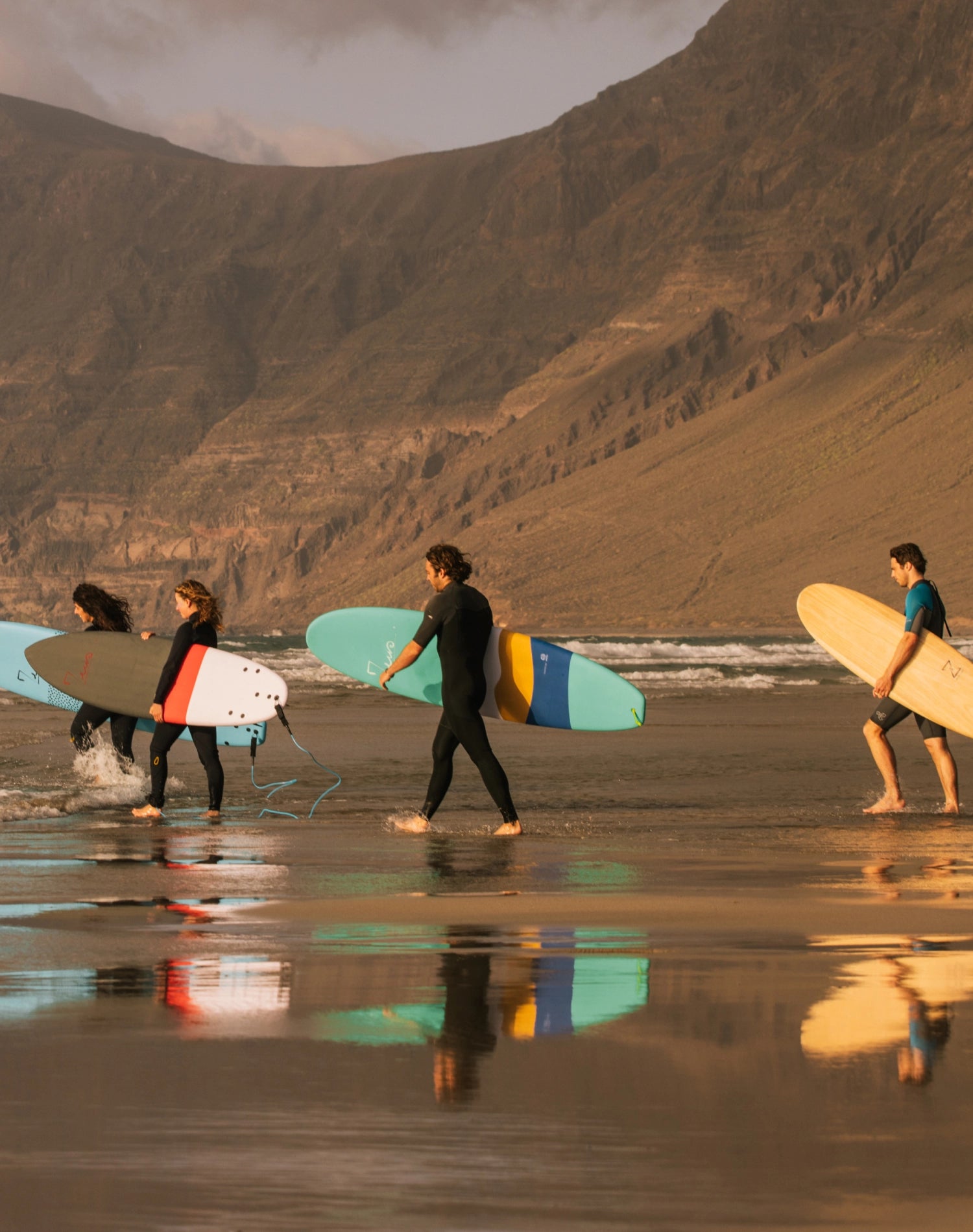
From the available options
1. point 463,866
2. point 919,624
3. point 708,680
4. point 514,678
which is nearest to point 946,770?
point 919,624

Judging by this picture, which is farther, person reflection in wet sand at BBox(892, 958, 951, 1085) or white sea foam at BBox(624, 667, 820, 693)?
white sea foam at BBox(624, 667, 820, 693)

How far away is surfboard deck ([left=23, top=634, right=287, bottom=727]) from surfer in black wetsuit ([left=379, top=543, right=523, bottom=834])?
1826 mm

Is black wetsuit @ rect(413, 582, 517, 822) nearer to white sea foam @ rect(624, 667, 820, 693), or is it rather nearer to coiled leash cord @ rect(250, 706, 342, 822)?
coiled leash cord @ rect(250, 706, 342, 822)

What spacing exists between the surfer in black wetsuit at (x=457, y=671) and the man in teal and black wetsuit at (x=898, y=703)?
2.55 m

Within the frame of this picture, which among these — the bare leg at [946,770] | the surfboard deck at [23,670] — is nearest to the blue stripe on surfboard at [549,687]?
the bare leg at [946,770]

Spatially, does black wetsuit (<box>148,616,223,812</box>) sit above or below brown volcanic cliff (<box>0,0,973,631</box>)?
below

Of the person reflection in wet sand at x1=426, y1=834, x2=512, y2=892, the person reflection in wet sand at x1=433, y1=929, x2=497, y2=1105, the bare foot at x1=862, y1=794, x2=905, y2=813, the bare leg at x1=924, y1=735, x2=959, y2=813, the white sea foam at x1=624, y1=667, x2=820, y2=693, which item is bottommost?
the person reflection in wet sand at x1=433, y1=929, x2=497, y2=1105

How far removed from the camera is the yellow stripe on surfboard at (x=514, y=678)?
11.6 meters

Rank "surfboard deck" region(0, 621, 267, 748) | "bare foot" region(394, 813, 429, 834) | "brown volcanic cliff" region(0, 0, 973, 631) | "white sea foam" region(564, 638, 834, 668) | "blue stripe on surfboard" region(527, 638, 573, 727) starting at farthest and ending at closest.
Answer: "brown volcanic cliff" region(0, 0, 973, 631)
"white sea foam" region(564, 638, 834, 668)
"surfboard deck" region(0, 621, 267, 748)
"blue stripe on surfboard" region(527, 638, 573, 727)
"bare foot" region(394, 813, 429, 834)

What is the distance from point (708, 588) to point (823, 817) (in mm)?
88073

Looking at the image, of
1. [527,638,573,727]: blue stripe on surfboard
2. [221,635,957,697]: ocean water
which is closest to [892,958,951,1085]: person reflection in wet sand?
[527,638,573,727]: blue stripe on surfboard

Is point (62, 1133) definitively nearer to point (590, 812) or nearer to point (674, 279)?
point (590, 812)

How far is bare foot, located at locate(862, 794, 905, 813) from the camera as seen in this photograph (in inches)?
437

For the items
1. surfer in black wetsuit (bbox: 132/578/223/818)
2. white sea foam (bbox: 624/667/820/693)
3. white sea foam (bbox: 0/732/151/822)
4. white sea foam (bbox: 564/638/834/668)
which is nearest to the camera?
surfer in black wetsuit (bbox: 132/578/223/818)
